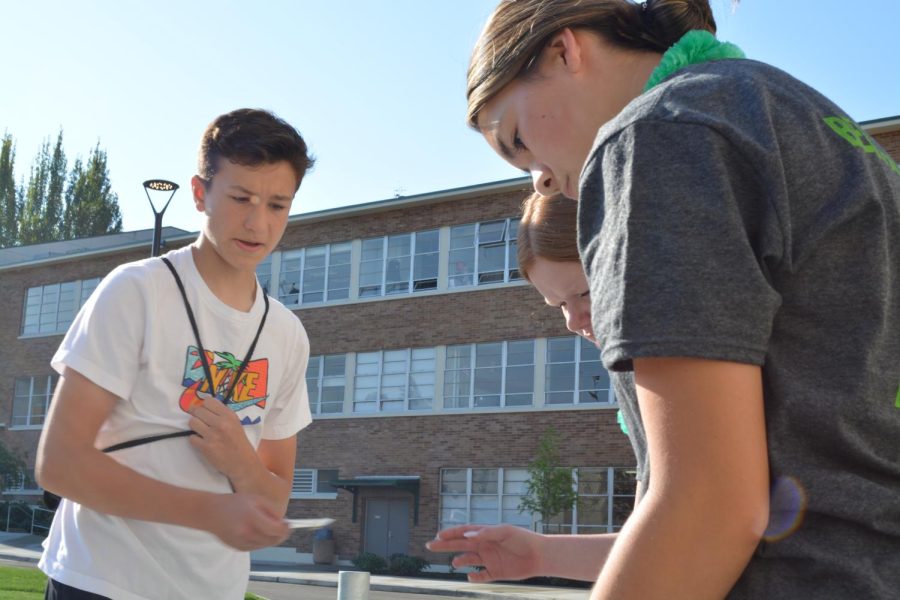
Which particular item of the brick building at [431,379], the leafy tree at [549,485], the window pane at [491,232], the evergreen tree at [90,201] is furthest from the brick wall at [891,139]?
the evergreen tree at [90,201]

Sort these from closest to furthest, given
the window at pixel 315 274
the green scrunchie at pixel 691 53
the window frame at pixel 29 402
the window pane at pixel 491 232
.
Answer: the green scrunchie at pixel 691 53, the window pane at pixel 491 232, the window at pixel 315 274, the window frame at pixel 29 402

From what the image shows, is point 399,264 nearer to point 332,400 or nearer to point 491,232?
point 491,232

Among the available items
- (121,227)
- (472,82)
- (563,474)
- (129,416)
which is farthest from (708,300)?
(121,227)

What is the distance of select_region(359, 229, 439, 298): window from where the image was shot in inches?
1385

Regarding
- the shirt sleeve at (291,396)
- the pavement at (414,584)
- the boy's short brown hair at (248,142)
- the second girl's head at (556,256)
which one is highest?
the boy's short brown hair at (248,142)

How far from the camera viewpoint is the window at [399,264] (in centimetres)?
3519

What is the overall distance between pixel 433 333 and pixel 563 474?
702cm

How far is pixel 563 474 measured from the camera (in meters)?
29.6

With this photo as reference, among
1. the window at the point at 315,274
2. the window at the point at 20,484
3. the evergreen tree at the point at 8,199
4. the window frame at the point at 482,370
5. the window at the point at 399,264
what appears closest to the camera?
the window frame at the point at 482,370

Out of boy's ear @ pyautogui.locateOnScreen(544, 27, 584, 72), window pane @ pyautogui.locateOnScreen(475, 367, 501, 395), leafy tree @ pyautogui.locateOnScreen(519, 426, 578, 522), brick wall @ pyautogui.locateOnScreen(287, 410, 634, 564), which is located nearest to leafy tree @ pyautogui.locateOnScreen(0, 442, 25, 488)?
brick wall @ pyautogui.locateOnScreen(287, 410, 634, 564)

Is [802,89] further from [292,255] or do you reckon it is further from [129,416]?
[292,255]

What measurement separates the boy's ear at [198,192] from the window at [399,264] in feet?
104

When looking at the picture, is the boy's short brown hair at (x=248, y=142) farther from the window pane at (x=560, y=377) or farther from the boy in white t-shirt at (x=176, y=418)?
the window pane at (x=560, y=377)

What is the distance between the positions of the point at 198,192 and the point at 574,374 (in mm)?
28380
